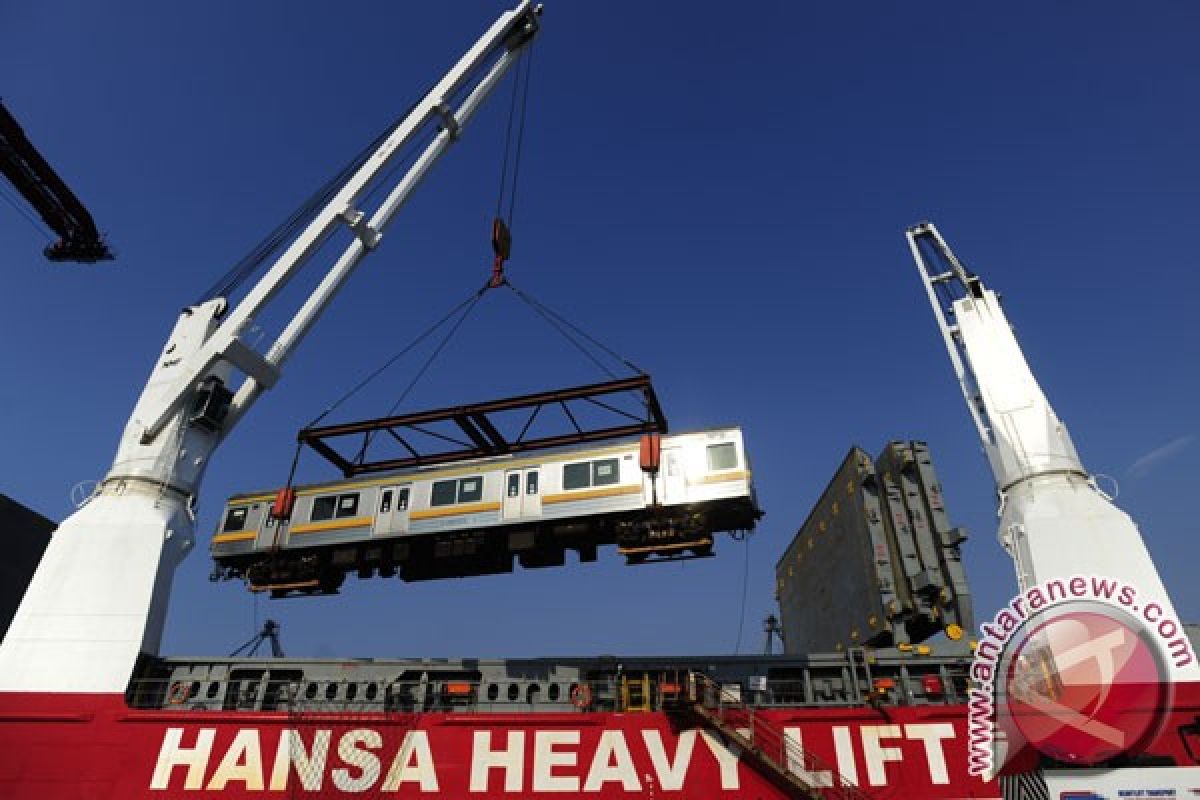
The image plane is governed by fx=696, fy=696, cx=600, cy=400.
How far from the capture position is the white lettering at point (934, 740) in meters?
12.6

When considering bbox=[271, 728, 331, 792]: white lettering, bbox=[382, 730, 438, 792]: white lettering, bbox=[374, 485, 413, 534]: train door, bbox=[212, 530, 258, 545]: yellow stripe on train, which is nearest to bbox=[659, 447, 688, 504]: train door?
bbox=[374, 485, 413, 534]: train door

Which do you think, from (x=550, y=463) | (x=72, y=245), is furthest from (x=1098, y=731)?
(x=72, y=245)

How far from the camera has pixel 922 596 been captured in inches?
585

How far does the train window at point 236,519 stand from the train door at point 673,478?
42.7 ft

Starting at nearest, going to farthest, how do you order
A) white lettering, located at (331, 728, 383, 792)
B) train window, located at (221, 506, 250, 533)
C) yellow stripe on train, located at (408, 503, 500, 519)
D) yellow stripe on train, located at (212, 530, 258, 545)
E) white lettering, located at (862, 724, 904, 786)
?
white lettering, located at (862, 724, 904, 786)
white lettering, located at (331, 728, 383, 792)
yellow stripe on train, located at (408, 503, 500, 519)
yellow stripe on train, located at (212, 530, 258, 545)
train window, located at (221, 506, 250, 533)

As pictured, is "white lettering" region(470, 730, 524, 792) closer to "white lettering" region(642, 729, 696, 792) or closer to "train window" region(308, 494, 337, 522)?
"white lettering" region(642, 729, 696, 792)

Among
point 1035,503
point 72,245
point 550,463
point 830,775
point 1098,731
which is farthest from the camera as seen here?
point 72,245

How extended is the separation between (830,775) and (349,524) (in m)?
13.7

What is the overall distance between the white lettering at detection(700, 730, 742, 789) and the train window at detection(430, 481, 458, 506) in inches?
362

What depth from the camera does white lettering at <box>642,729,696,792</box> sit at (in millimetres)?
12828

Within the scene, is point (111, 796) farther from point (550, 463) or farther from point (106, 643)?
point (550, 463)

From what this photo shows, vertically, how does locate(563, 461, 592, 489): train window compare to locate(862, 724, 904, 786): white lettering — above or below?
above

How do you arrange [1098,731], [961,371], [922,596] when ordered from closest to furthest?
1. [1098,731]
2. [922,596]
3. [961,371]

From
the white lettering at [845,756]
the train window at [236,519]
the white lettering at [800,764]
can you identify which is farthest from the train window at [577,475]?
the train window at [236,519]
